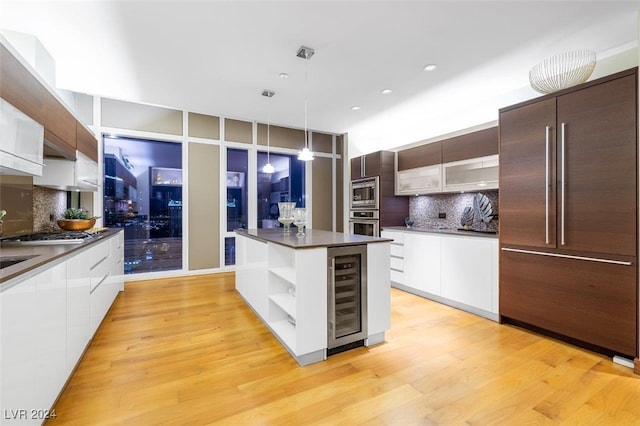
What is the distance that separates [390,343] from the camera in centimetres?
252

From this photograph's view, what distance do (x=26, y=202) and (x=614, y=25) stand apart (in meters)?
5.55

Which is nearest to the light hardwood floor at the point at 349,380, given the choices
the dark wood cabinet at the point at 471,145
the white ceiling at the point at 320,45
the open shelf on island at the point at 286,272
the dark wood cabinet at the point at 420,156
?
the open shelf on island at the point at 286,272

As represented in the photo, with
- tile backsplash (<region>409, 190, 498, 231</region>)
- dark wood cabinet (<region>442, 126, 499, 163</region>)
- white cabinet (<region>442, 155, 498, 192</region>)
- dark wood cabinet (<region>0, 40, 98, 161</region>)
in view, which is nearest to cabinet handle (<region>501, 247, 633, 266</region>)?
white cabinet (<region>442, 155, 498, 192</region>)

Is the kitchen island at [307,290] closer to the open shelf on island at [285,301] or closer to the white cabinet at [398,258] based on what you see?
the open shelf on island at [285,301]

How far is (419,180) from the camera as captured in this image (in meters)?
4.31

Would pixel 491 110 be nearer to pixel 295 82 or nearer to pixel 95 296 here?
pixel 295 82

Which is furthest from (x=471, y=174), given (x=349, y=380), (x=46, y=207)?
(x=46, y=207)

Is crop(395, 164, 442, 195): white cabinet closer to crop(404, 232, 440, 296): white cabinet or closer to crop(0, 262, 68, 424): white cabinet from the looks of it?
crop(404, 232, 440, 296): white cabinet

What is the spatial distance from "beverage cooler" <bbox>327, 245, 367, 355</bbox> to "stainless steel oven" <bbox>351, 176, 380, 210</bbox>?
243 cm

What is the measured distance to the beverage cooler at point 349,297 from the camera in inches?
92.7

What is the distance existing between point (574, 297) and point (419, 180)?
234cm

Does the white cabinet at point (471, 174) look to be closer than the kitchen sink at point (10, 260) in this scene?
No

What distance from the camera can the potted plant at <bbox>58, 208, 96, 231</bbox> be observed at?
3188 mm

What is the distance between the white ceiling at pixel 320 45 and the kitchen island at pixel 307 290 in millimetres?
1832
